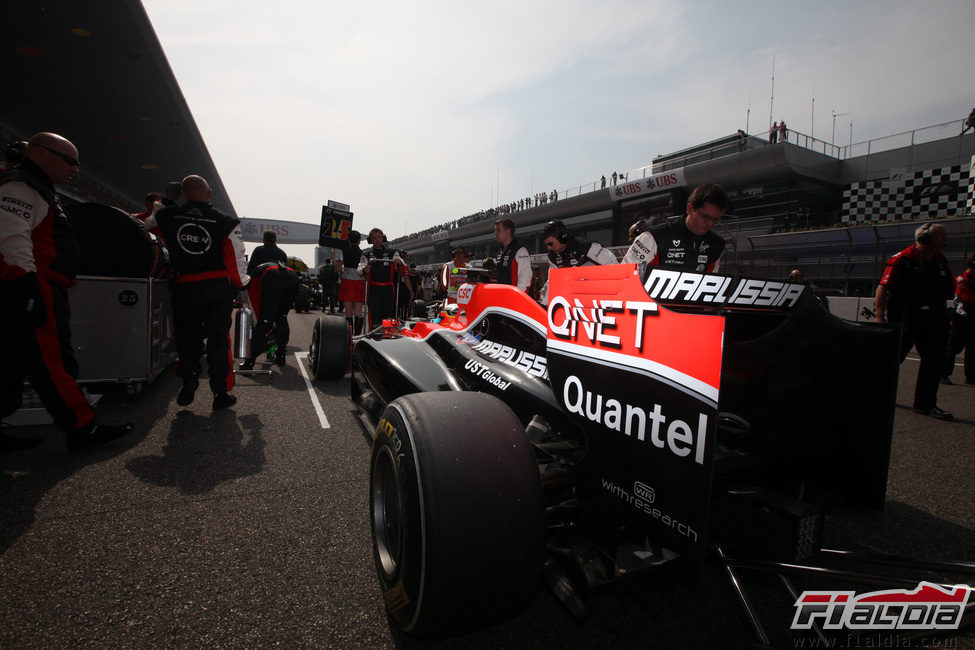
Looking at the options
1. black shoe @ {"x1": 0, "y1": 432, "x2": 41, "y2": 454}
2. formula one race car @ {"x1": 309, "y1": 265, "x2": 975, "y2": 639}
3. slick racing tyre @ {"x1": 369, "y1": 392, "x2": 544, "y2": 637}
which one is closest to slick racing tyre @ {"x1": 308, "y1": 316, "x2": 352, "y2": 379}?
black shoe @ {"x1": 0, "y1": 432, "x2": 41, "y2": 454}

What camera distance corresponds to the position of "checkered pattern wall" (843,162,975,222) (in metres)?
16.6

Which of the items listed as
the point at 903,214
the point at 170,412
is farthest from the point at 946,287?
the point at 903,214

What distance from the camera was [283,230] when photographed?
5284 cm

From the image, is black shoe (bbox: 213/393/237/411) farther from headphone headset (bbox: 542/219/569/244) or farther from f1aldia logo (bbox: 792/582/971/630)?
f1aldia logo (bbox: 792/582/971/630)

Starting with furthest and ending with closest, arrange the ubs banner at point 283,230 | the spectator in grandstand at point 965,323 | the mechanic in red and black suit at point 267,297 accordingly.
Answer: the ubs banner at point 283,230, the spectator in grandstand at point 965,323, the mechanic in red and black suit at point 267,297

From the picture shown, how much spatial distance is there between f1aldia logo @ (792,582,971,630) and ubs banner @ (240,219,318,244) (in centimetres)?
5386

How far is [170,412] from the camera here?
3.38 metres

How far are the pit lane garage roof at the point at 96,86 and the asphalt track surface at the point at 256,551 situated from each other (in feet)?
31.3

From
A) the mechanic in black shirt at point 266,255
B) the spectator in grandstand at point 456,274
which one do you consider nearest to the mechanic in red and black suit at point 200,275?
the mechanic in black shirt at point 266,255

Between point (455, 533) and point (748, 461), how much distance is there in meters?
1.00

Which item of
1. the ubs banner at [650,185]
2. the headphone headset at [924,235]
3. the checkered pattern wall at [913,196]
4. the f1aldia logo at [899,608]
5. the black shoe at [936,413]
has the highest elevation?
the ubs banner at [650,185]

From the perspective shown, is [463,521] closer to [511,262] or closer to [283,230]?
[511,262]

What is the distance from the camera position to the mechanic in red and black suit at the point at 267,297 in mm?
4773

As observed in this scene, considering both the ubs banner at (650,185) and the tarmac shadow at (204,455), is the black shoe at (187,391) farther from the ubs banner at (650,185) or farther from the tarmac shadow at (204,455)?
the ubs banner at (650,185)
